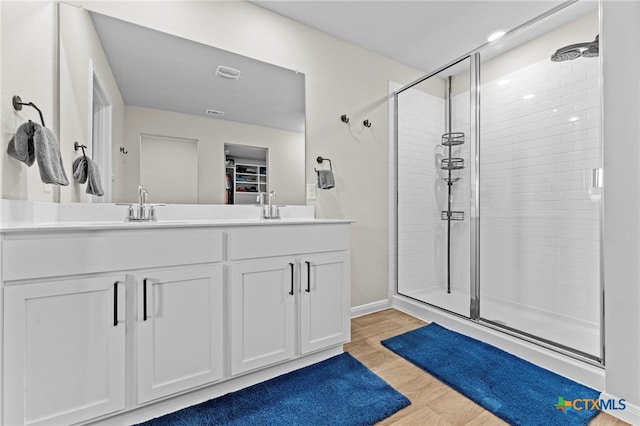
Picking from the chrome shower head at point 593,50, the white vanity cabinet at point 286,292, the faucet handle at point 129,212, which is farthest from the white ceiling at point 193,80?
the chrome shower head at point 593,50

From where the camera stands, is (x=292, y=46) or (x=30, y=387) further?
(x=292, y=46)

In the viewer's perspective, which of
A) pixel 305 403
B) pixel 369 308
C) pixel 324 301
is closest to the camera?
pixel 305 403

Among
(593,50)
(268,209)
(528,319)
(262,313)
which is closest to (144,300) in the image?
(262,313)

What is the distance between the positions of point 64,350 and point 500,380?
2.09 m

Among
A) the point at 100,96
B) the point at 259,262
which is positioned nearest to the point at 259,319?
the point at 259,262

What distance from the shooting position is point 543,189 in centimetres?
241

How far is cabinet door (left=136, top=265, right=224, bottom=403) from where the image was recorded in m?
1.30

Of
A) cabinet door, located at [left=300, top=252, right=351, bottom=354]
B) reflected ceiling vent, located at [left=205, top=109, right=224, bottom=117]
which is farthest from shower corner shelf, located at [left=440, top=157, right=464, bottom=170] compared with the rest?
reflected ceiling vent, located at [left=205, top=109, right=224, bottom=117]

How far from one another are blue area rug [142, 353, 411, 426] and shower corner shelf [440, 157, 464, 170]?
7.14 ft

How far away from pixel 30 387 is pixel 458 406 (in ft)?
5.98

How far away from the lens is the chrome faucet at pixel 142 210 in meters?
1.67

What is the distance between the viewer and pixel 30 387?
107cm

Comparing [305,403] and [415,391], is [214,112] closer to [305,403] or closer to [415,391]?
[305,403]

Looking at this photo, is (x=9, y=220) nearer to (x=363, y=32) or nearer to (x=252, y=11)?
(x=252, y=11)
